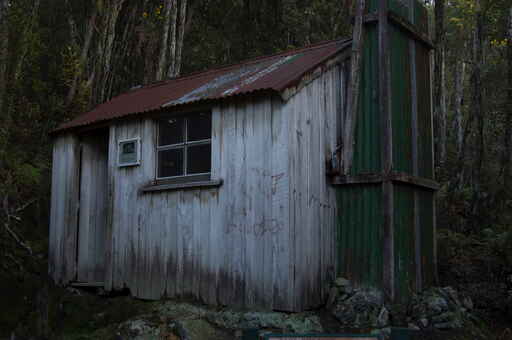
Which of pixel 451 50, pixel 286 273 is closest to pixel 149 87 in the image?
pixel 286 273

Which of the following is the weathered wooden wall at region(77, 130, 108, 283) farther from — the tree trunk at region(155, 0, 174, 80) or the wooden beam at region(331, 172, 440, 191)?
the tree trunk at region(155, 0, 174, 80)

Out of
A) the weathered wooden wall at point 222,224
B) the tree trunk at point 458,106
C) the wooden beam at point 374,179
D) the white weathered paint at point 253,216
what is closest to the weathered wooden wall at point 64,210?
the weathered wooden wall at point 222,224

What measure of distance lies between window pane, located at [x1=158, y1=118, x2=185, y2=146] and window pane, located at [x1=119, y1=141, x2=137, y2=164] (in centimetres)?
66

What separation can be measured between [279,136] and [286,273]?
7.04ft

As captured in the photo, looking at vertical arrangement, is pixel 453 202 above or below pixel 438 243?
above

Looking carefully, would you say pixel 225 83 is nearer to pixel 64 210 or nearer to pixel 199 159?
pixel 199 159

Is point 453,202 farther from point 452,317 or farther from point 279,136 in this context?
point 279,136

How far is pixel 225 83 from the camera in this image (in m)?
11.1

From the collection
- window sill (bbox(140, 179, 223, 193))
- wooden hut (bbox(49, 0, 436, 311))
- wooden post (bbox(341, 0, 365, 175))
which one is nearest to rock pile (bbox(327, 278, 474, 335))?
wooden hut (bbox(49, 0, 436, 311))

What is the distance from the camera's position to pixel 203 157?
10430 mm

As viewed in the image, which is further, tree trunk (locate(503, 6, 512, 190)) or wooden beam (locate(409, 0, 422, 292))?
tree trunk (locate(503, 6, 512, 190))

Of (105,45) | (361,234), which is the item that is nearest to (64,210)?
(361,234)

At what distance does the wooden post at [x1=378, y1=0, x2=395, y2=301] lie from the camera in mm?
9461

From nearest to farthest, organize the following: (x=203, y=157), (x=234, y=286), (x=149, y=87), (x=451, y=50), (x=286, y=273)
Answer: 1. (x=286, y=273)
2. (x=234, y=286)
3. (x=203, y=157)
4. (x=149, y=87)
5. (x=451, y=50)
